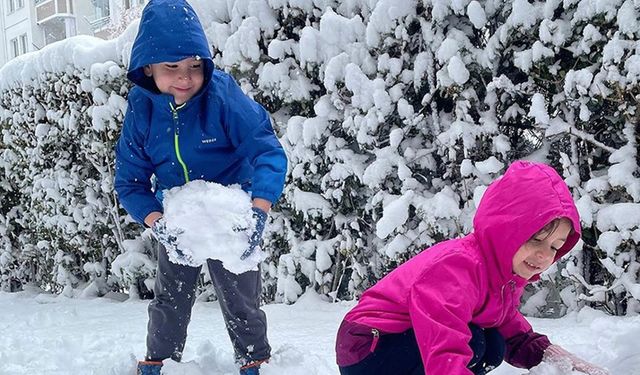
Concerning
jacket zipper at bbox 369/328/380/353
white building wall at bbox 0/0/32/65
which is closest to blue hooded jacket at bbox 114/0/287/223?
jacket zipper at bbox 369/328/380/353

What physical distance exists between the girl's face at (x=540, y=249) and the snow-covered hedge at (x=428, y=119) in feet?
4.09

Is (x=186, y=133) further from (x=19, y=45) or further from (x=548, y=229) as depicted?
(x=19, y=45)

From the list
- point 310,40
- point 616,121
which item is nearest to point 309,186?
point 310,40

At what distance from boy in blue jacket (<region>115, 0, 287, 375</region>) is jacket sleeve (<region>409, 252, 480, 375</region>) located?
2.41 ft

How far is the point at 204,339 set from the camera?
327 centimetres

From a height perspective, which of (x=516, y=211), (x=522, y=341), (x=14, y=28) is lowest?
(x=14, y=28)

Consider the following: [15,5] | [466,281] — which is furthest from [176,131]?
[15,5]

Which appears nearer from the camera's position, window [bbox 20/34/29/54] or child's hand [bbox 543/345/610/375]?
child's hand [bbox 543/345/610/375]

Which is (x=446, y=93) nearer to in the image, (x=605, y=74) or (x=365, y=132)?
(x=365, y=132)

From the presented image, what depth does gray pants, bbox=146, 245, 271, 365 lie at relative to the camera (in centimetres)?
240

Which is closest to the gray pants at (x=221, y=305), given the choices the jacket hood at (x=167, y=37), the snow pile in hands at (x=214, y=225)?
the snow pile in hands at (x=214, y=225)

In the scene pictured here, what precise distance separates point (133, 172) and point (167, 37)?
58 cm

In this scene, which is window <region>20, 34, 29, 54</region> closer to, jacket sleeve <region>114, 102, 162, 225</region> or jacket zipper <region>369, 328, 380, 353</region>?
jacket sleeve <region>114, 102, 162, 225</region>

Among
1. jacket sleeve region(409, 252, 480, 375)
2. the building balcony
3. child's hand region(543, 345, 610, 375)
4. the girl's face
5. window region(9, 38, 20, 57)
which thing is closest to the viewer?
jacket sleeve region(409, 252, 480, 375)
